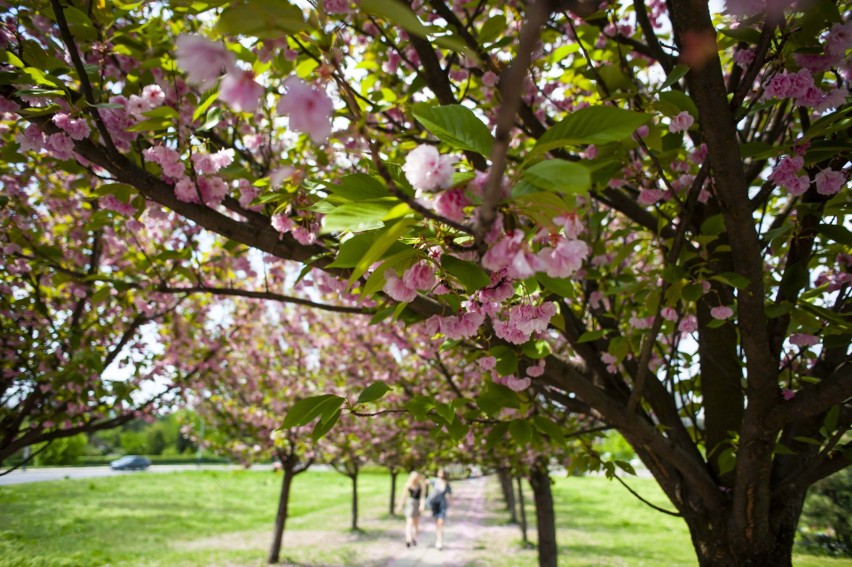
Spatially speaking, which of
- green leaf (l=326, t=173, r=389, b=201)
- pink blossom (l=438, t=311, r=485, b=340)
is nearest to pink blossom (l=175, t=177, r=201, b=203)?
pink blossom (l=438, t=311, r=485, b=340)

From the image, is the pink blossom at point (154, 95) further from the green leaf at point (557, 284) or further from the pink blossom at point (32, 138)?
the green leaf at point (557, 284)

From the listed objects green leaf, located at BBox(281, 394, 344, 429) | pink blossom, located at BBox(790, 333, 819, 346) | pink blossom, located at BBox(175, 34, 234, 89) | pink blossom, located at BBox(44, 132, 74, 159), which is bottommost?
green leaf, located at BBox(281, 394, 344, 429)

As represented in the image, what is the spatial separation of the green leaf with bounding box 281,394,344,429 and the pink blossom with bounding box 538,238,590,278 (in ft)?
2.46

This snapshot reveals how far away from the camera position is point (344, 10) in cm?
230

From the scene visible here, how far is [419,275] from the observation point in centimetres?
109

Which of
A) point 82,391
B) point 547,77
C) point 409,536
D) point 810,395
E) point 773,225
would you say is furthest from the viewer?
point 409,536

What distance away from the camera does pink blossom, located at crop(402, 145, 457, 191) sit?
82 centimetres

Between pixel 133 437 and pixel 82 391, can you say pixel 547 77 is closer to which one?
pixel 82 391

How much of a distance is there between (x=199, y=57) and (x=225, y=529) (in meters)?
15.1

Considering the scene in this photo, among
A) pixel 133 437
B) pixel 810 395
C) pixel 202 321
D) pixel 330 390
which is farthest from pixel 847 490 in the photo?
pixel 133 437

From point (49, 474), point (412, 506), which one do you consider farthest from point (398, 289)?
point (49, 474)

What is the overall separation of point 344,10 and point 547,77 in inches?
54.5

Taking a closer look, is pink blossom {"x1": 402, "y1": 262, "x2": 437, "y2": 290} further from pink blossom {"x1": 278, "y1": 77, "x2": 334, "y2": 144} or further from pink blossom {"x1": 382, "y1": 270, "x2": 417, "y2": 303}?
pink blossom {"x1": 278, "y1": 77, "x2": 334, "y2": 144}

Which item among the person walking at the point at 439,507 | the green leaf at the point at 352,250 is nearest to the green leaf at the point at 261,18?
the green leaf at the point at 352,250
